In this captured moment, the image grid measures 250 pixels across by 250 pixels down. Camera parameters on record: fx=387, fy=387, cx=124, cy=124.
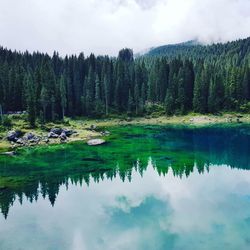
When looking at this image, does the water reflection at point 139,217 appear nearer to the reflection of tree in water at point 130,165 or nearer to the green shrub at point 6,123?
the reflection of tree in water at point 130,165

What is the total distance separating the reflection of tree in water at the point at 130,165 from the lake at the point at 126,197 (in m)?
0.18

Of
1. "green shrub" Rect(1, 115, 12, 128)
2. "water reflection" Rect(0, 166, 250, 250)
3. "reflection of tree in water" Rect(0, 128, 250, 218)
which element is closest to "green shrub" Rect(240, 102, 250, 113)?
"reflection of tree in water" Rect(0, 128, 250, 218)

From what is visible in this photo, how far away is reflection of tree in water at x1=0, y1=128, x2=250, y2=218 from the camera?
60.8m

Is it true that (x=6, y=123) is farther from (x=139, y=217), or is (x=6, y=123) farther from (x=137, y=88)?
(x=139, y=217)

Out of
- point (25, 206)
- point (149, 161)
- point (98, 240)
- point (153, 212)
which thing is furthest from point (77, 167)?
point (98, 240)

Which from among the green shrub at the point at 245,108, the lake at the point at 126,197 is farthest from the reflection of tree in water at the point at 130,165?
the green shrub at the point at 245,108

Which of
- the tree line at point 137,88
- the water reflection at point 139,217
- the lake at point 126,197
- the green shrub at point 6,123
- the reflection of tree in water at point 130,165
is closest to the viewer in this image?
the water reflection at point 139,217

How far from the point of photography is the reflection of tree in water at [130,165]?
60.8 m

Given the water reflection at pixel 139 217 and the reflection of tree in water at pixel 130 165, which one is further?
the reflection of tree in water at pixel 130 165

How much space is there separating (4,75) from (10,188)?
283 feet

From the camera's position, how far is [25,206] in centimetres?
5353

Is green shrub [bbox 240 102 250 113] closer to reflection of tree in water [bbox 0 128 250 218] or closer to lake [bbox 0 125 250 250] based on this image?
reflection of tree in water [bbox 0 128 250 218]

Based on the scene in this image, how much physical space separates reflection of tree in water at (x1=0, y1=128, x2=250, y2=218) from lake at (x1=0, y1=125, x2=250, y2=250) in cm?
18

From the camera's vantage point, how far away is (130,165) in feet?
253
